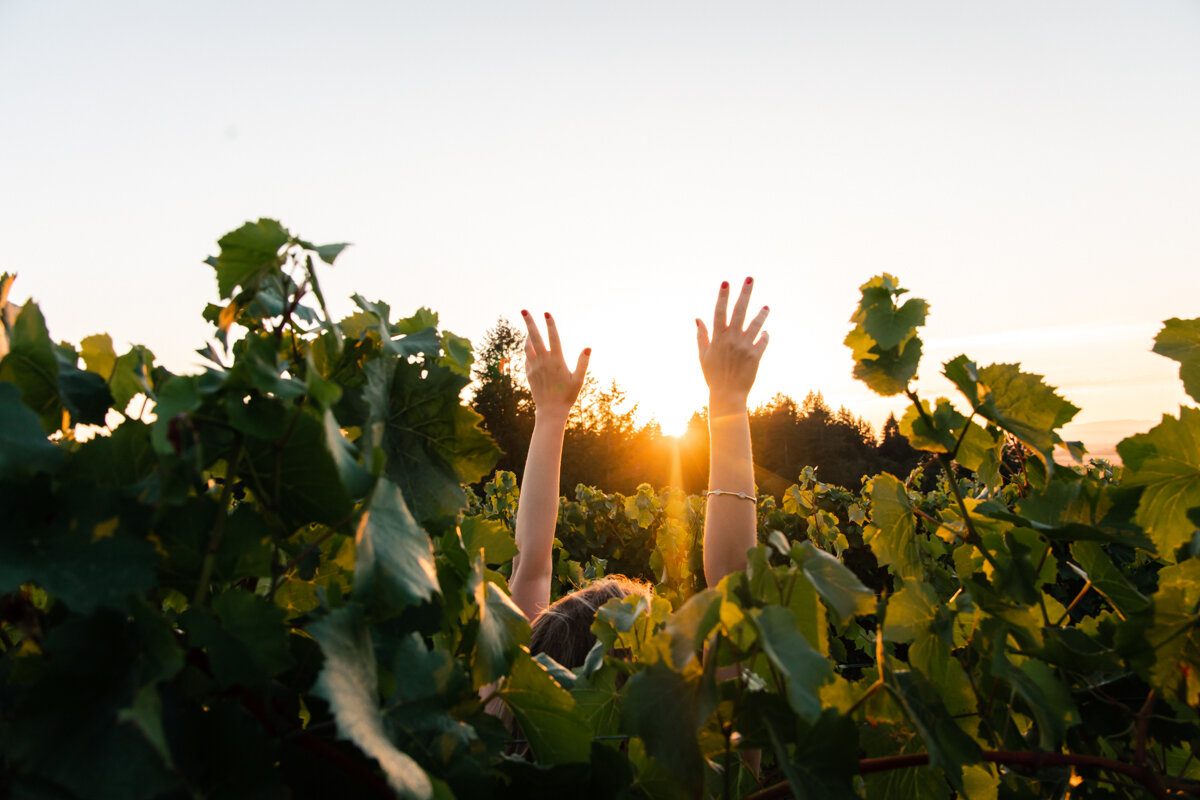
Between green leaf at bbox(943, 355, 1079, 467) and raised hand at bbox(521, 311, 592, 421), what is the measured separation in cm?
225

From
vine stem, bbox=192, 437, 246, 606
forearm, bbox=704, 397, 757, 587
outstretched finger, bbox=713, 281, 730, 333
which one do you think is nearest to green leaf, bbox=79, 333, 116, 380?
vine stem, bbox=192, 437, 246, 606

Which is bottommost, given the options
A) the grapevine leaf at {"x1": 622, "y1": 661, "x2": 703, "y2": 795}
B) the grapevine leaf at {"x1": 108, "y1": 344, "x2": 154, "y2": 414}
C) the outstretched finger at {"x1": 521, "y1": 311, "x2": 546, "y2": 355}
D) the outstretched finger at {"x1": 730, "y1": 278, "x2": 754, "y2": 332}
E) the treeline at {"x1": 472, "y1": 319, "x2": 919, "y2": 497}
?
the grapevine leaf at {"x1": 622, "y1": 661, "x2": 703, "y2": 795}

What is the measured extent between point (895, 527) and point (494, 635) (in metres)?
0.71

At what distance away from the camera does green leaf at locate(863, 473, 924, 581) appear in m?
1.18

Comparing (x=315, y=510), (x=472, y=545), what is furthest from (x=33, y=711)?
(x=472, y=545)

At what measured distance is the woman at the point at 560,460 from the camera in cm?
209

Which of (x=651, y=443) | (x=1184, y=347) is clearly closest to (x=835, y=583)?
(x=1184, y=347)

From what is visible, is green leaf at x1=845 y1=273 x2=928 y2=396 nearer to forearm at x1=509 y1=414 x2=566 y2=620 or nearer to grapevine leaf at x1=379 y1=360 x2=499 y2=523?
grapevine leaf at x1=379 y1=360 x2=499 y2=523

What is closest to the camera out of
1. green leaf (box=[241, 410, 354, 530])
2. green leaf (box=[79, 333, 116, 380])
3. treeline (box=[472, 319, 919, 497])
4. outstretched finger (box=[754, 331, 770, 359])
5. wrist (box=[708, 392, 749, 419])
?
green leaf (box=[241, 410, 354, 530])

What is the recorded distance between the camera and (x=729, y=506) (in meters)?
2.06

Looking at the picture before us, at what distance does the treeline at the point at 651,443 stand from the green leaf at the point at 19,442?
37.3 metres

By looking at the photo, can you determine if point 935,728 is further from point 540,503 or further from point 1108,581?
point 540,503

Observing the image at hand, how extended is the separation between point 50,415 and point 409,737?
499 millimetres

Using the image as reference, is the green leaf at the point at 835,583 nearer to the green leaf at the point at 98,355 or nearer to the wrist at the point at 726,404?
the green leaf at the point at 98,355
